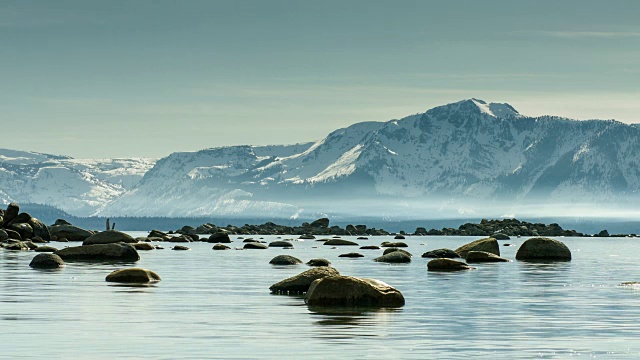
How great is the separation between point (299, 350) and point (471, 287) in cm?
2273

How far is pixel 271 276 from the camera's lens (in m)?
54.6

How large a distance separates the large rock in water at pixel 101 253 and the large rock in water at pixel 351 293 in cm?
3592

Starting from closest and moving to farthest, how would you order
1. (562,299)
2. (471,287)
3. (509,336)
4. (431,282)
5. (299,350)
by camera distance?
(299,350), (509,336), (562,299), (471,287), (431,282)

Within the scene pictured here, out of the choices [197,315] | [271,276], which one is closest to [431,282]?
[271,276]

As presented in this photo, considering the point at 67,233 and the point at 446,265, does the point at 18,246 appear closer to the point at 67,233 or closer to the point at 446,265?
the point at 67,233

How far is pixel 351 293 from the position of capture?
112 feet

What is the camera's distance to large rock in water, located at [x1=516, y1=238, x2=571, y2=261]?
255ft

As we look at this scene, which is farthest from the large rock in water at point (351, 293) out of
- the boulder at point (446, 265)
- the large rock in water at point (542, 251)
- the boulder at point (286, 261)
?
the large rock in water at point (542, 251)

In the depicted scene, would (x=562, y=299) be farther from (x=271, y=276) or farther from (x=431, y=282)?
(x=271, y=276)

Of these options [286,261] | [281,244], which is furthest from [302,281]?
[281,244]

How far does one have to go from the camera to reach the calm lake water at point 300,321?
23.7 meters

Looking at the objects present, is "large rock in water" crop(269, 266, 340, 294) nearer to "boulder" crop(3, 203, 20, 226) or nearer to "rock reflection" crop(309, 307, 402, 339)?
"rock reflection" crop(309, 307, 402, 339)

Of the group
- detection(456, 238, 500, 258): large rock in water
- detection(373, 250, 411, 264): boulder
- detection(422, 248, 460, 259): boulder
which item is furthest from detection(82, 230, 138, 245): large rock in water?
detection(456, 238, 500, 258): large rock in water

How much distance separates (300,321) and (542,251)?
50575mm
